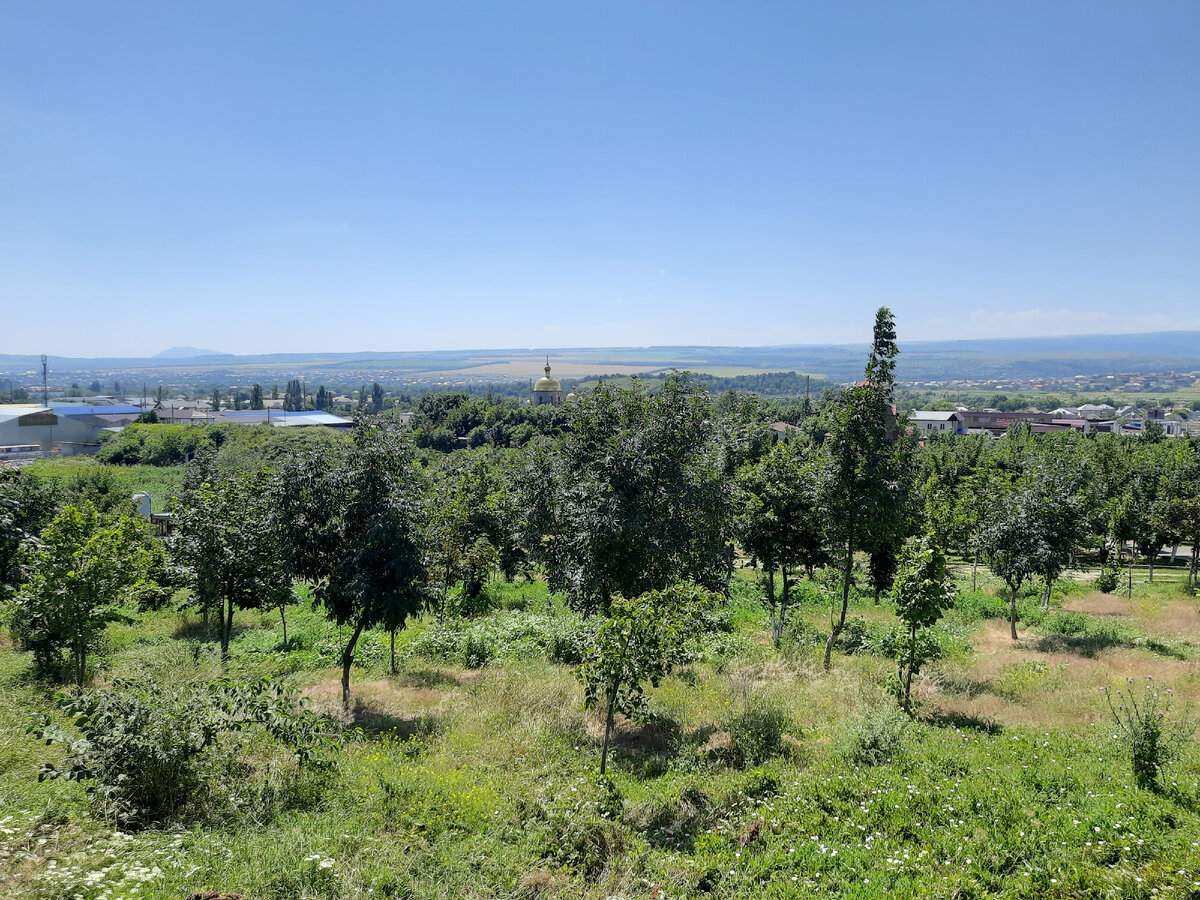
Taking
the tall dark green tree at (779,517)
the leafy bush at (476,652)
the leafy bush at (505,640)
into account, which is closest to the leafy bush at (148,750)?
the leafy bush at (476,652)

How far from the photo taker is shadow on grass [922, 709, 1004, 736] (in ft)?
35.4

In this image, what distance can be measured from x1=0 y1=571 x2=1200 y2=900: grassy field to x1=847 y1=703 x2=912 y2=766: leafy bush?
1.5 inches

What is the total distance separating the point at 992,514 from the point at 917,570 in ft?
33.6

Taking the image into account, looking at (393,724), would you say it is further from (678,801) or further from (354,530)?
(678,801)

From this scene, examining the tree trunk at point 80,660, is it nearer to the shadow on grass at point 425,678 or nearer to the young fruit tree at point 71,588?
the young fruit tree at point 71,588

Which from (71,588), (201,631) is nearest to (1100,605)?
(71,588)

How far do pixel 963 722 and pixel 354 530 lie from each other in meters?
12.2

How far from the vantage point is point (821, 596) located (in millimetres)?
25172

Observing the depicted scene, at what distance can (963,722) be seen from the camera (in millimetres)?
11219

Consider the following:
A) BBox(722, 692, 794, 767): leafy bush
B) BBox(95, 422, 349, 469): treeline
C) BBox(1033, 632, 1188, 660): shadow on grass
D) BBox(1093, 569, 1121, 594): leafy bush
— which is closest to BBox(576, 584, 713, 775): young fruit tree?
BBox(722, 692, 794, 767): leafy bush

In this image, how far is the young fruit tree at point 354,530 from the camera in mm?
12211

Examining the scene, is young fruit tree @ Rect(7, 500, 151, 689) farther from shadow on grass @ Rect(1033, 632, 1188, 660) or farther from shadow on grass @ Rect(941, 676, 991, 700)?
shadow on grass @ Rect(1033, 632, 1188, 660)

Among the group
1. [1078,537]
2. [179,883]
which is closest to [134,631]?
[179,883]

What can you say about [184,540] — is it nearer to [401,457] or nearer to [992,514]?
[401,457]
